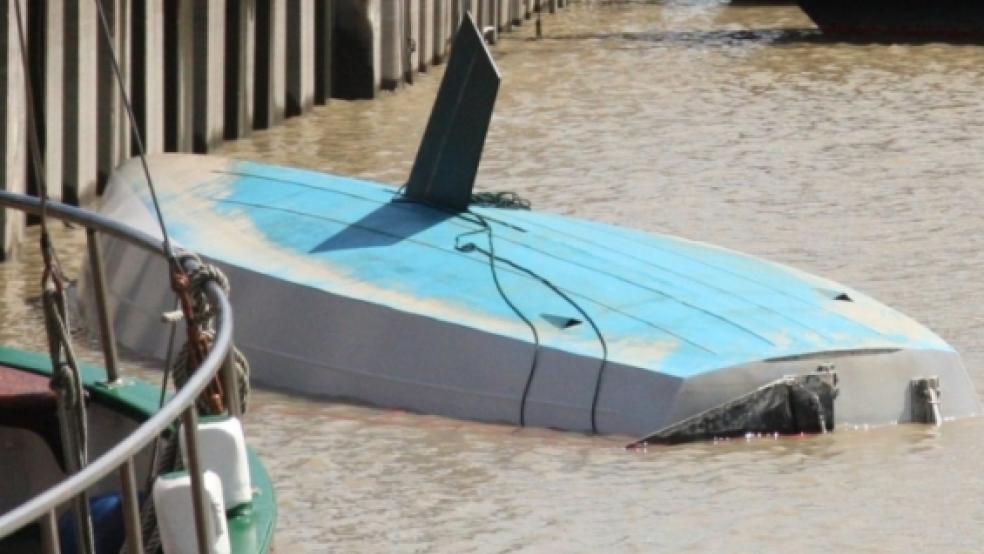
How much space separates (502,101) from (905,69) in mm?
5969

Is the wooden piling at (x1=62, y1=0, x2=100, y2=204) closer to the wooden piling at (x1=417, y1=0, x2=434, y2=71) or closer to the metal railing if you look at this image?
the metal railing

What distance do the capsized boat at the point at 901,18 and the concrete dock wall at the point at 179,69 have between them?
766 centimetres

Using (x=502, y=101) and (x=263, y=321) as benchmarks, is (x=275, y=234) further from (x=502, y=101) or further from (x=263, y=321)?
(x=502, y=101)

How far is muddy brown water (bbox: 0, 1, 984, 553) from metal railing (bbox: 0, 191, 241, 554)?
9.36ft

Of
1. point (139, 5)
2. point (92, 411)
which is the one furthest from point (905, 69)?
point (92, 411)

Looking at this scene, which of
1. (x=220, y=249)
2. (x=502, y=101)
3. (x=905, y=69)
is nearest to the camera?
(x=220, y=249)

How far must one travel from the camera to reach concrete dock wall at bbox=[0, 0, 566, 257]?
1534 cm

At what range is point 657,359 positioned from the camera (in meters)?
10.4

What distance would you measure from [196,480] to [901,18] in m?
27.6

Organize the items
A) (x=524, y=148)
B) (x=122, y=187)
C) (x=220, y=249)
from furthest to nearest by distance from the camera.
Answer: (x=524, y=148), (x=122, y=187), (x=220, y=249)

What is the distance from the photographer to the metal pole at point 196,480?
5039 millimetres

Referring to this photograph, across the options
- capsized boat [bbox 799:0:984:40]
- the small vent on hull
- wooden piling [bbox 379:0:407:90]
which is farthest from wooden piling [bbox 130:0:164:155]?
capsized boat [bbox 799:0:984:40]

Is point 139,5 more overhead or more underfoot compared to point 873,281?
more overhead

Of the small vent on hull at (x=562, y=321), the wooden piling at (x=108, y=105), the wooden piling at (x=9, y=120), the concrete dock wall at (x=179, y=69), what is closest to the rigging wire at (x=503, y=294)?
the small vent on hull at (x=562, y=321)
